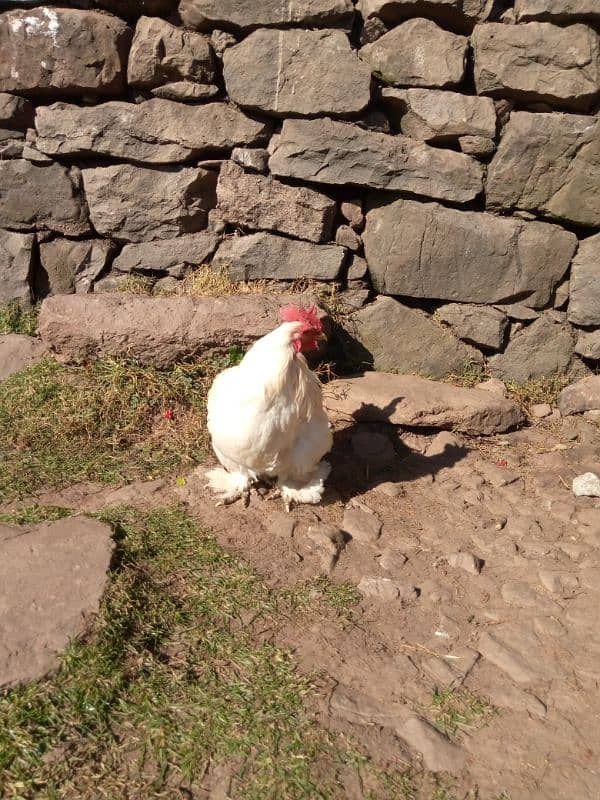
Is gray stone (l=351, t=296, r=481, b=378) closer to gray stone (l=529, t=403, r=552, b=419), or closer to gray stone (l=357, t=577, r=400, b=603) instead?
gray stone (l=529, t=403, r=552, b=419)

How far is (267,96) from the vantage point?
477cm

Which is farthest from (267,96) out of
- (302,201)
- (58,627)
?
(58,627)

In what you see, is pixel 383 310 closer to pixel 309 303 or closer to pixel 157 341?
pixel 309 303

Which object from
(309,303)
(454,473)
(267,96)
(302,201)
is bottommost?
(454,473)

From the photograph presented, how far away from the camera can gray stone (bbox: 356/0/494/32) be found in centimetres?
456

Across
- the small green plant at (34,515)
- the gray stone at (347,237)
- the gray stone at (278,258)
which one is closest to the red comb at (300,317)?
the small green plant at (34,515)

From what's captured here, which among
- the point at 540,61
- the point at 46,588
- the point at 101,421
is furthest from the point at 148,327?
the point at 540,61

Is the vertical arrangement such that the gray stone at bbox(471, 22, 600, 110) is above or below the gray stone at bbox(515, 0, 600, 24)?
below

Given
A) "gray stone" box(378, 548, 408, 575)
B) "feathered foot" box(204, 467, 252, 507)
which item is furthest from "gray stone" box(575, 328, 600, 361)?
"feathered foot" box(204, 467, 252, 507)

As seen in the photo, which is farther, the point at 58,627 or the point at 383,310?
the point at 383,310

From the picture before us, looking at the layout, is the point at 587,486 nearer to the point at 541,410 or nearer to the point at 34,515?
the point at 541,410

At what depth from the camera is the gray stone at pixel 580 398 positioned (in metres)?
4.92

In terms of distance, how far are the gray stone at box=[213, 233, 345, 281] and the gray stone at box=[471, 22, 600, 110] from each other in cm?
162

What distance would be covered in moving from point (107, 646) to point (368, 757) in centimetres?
101
